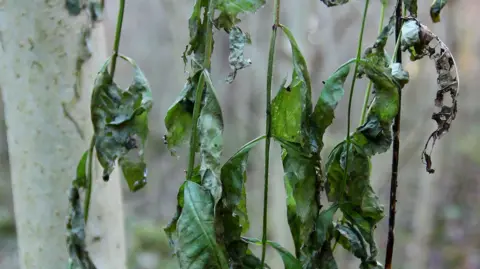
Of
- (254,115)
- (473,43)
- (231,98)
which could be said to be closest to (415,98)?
(254,115)

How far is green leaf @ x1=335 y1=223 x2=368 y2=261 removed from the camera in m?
0.45

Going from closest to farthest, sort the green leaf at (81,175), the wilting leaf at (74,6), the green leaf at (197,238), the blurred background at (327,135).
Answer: the green leaf at (197,238)
the green leaf at (81,175)
the wilting leaf at (74,6)
the blurred background at (327,135)

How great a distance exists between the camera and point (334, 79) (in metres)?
0.44

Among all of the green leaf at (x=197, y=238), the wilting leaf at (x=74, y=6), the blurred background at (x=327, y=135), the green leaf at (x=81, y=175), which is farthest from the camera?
the blurred background at (x=327, y=135)

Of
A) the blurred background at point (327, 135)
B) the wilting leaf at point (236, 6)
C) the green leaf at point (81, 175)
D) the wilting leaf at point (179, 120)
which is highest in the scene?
the wilting leaf at point (236, 6)

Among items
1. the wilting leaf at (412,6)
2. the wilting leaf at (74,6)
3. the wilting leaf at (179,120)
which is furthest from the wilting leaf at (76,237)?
the wilting leaf at (412,6)

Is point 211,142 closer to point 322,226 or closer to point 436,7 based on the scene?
point 322,226

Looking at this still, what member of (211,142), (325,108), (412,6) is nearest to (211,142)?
(211,142)

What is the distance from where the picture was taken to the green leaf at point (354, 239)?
449 millimetres

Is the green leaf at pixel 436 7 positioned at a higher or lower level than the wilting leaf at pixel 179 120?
higher

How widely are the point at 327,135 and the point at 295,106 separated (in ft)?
8.06

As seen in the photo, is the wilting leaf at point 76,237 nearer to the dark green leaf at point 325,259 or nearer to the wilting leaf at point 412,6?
the dark green leaf at point 325,259

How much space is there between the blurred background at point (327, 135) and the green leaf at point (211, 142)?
5.40 feet

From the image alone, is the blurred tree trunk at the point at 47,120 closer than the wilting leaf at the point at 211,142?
No
